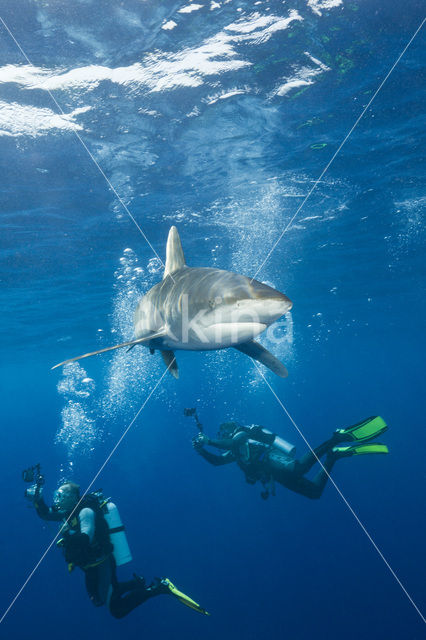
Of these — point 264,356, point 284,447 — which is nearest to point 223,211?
point 284,447

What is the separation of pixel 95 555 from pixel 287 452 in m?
4.86

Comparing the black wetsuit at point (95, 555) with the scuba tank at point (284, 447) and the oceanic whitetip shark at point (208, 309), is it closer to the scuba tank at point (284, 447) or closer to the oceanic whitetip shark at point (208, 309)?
the scuba tank at point (284, 447)

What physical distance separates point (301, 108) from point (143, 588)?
12.6 metres

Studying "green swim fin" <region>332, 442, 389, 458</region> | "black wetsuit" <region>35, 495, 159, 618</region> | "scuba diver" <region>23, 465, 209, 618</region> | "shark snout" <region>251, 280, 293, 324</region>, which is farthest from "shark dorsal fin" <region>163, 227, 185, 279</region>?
"green swim fin" <region>332, 442, 389, 458</region>

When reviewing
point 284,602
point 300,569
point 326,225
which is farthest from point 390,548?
point 326,225

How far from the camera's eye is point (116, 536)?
21.8 feet

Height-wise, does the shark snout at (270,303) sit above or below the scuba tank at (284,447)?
above

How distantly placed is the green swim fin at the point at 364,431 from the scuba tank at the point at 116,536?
18.0ft

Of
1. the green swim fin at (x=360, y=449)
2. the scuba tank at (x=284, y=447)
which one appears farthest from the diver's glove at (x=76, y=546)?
the green swim fin at (x=360, y=449)

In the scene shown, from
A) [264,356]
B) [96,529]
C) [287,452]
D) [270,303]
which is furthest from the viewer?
[287,452]

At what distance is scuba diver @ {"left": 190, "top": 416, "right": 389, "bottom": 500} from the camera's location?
7.70 m

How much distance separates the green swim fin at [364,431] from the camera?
7680mm

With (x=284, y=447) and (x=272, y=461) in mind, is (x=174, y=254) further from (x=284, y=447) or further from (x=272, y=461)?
(x=284, y=447)

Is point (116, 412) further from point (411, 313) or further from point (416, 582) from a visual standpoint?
point (416, 582)
